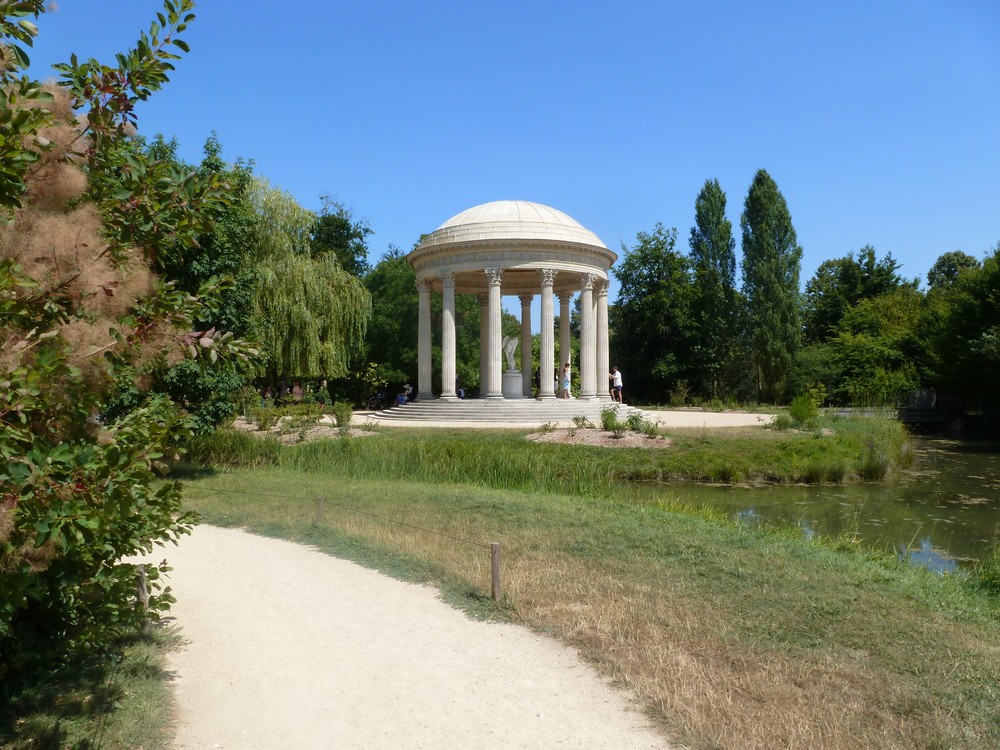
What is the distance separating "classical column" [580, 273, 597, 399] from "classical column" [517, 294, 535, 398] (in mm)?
5473

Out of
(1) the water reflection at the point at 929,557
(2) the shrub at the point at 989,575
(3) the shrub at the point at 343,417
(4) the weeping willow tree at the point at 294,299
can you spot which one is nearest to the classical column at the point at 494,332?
(4) the weeping willow tree at the point at 294,299

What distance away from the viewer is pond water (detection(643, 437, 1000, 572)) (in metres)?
13.2

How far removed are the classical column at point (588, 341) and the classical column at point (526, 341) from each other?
5473 mm

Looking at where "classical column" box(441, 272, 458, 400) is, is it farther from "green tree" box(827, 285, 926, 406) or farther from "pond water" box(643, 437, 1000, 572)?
"green tree" box(827, 285, 926, 406)

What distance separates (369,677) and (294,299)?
93.9ft

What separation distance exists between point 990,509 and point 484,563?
13.5m

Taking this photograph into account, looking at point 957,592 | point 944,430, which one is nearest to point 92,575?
point 957,592

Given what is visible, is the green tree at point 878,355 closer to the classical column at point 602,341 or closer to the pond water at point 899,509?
the classical column at point 602,341

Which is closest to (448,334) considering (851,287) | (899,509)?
(899,509)

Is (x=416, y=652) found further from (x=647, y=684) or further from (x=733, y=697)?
(x=733, y=697)

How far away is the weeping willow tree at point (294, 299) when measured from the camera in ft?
106

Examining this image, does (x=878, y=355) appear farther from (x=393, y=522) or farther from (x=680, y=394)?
(x=393, y=522)

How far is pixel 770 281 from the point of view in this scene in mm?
48188

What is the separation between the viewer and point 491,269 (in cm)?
3325
